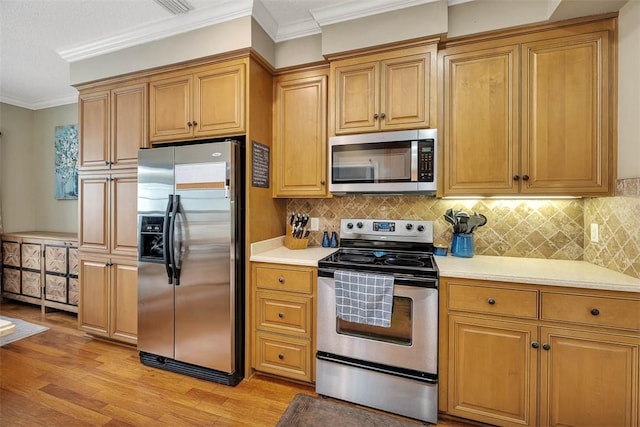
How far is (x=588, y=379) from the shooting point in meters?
1.54

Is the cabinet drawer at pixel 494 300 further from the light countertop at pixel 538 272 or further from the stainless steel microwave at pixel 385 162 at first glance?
the stainless steel microwave at pixel 385 162

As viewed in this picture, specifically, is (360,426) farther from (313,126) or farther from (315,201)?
(313,126)

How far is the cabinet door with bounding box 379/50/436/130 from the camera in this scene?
2.07 meters

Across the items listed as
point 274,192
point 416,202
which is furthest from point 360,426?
point 274,192

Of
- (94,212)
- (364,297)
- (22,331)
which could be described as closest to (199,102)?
(94,212)

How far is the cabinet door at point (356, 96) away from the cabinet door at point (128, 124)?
171 centimetres

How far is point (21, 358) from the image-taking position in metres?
2.54

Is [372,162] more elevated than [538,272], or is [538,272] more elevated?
[372,162]

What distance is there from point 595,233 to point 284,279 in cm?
214

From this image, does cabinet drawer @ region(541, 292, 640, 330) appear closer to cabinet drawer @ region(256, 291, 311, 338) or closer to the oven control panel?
the oven control panel

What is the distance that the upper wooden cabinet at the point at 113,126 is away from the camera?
2596mm

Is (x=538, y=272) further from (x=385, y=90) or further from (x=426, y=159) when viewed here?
(x=385, y=90)

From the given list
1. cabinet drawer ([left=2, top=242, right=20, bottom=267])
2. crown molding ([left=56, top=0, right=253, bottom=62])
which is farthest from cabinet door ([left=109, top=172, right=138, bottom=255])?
cabinet drawer ([left=2, top=242, right=20, bottom=267])

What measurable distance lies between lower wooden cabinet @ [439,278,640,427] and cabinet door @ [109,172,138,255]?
261 centimetres
